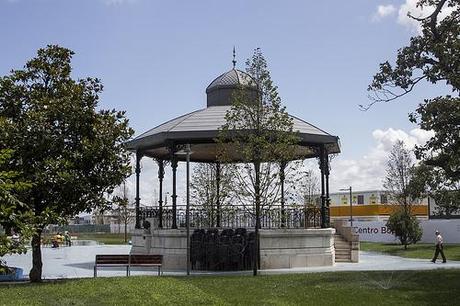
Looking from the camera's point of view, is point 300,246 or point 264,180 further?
point 300,246

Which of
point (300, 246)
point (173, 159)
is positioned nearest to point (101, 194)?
point (173, 159)

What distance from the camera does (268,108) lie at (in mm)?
20578

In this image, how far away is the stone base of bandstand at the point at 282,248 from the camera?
927 inches

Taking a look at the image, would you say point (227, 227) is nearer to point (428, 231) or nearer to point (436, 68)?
point (436, 68)

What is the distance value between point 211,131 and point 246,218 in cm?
390

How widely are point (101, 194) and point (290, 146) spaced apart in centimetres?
624

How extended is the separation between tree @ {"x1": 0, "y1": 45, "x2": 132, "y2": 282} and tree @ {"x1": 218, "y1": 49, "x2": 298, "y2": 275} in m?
3.90

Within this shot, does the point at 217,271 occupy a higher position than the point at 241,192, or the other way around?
the point at 241,192

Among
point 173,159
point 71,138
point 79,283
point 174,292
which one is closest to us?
point 174,292

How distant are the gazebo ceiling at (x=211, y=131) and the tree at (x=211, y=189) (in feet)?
5.21

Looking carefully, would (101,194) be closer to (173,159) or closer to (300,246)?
(173,159)

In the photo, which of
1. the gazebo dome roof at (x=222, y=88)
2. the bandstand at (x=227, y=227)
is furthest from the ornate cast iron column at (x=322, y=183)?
the gazebo dome roof at (x=222, y=88)

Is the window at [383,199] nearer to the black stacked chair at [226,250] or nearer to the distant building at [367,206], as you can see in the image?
the distant building at [367,206]

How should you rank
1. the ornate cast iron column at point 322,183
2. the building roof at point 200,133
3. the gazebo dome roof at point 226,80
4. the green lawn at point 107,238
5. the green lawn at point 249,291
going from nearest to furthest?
the green lawn at point 249,291, the building roof at point 200,133, the ornate cast iron column at point 322,183, the gazebo dome roof at point 226,80, the green lawn at point 107,238
